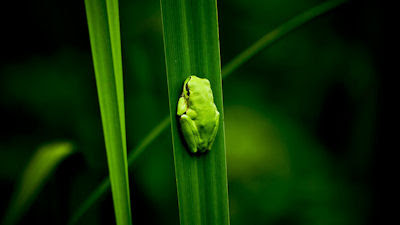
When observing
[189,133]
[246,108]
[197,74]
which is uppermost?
[197,74]

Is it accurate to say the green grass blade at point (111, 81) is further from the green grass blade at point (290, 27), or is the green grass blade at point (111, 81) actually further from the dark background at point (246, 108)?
the dark background at point (246, 108)

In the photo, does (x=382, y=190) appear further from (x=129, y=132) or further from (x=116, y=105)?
(x=116, y=105)

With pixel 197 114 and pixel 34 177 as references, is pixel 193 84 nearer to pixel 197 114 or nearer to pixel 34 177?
pixel 197 114

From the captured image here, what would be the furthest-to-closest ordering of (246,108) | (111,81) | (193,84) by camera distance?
(246,108)
(193,84)
(111,81)

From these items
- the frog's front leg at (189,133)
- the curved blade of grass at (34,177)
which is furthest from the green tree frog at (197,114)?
the curved blade of grass at (34,177)

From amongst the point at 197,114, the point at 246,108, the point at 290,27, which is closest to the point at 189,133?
the point at 197,114

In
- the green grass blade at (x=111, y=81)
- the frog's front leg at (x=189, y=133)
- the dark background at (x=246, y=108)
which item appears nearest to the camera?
the green grass blade at (x=111, y=81)
